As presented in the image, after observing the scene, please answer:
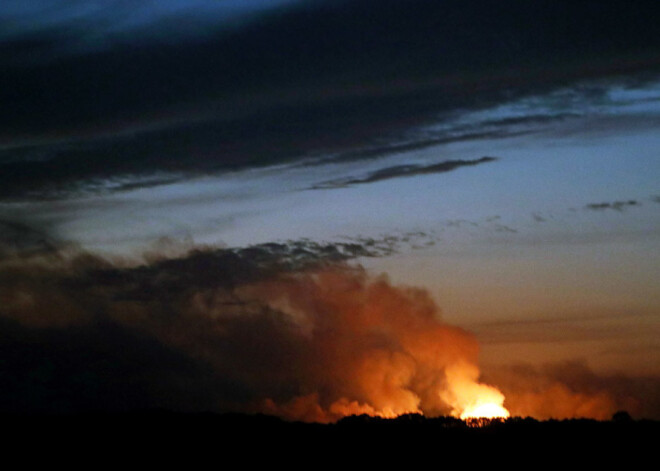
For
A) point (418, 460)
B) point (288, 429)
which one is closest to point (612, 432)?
point (418, 460)

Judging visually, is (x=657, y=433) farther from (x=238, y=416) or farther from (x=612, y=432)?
(x=238, y=416)

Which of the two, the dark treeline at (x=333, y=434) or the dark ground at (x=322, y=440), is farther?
the dark treeline at (x=333, y=434)

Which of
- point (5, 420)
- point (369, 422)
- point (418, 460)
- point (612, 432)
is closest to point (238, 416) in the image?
point (369, 422)

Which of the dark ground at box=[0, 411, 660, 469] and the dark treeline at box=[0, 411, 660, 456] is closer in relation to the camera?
the dark ground at box=[0, 411, 660, 469]

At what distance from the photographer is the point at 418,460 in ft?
210

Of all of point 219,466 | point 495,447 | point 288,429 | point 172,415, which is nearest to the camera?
point 219,466

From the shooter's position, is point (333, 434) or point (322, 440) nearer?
point (322, 440)

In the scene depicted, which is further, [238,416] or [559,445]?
[238,416]

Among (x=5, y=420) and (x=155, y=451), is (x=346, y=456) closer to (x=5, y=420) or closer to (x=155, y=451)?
(x=155, y=451)

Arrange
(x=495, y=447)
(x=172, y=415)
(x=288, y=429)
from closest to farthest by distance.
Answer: (x=495, y=447) < (x=288, y=429) < (x=172, y=415)

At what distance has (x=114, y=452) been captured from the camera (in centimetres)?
6419

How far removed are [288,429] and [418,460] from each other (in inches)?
533

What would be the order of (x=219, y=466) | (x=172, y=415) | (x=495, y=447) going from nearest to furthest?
(x=219, y=466), (x=495, y=447), (x=172, y=415)

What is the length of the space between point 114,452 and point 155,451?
7.90ft
